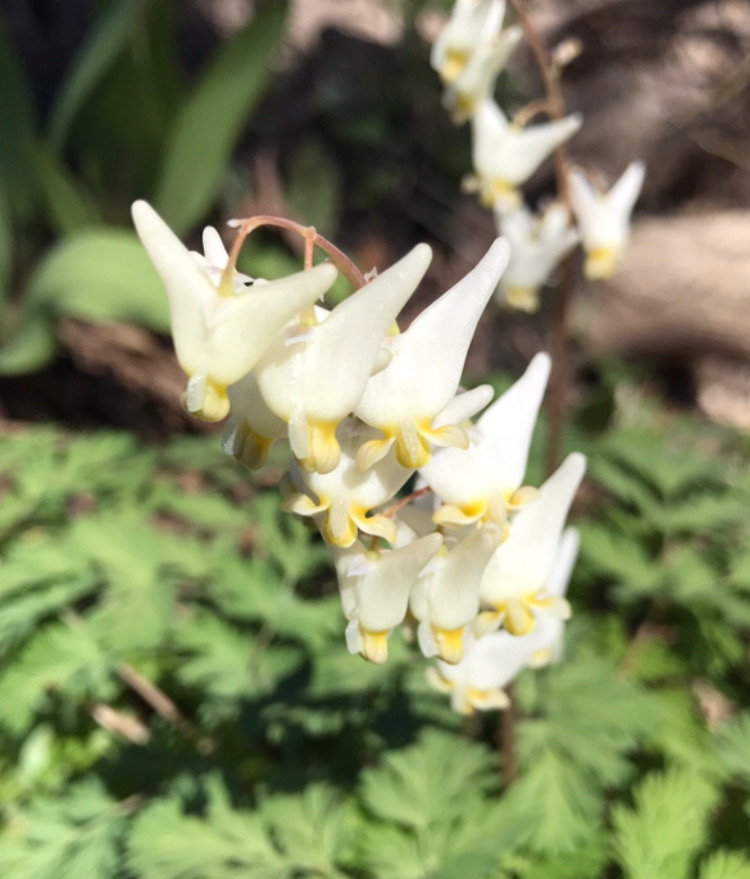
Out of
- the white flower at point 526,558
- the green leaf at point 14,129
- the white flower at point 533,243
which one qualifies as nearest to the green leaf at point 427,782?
the white flower at point 526,558

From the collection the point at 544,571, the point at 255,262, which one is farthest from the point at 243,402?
the point at 255,262

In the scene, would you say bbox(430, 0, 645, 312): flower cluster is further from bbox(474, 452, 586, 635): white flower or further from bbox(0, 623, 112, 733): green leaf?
bbox(0, 623, 112, 733): green leaf

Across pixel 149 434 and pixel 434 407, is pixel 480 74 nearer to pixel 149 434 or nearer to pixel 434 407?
pixel 434 407

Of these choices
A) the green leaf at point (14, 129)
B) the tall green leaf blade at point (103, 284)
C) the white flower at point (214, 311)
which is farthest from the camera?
the green leaf at point (14, 129)

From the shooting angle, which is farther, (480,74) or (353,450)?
(480,74)

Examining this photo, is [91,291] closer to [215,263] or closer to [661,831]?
[215,263]

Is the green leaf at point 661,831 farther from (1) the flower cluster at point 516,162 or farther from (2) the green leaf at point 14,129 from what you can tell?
(2) the green leaf at point 14,129

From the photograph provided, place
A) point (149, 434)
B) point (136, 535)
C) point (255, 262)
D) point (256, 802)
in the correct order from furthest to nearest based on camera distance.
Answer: point (255, 262) → point (149, 434) → point (136, 535) → point (256, 802)
